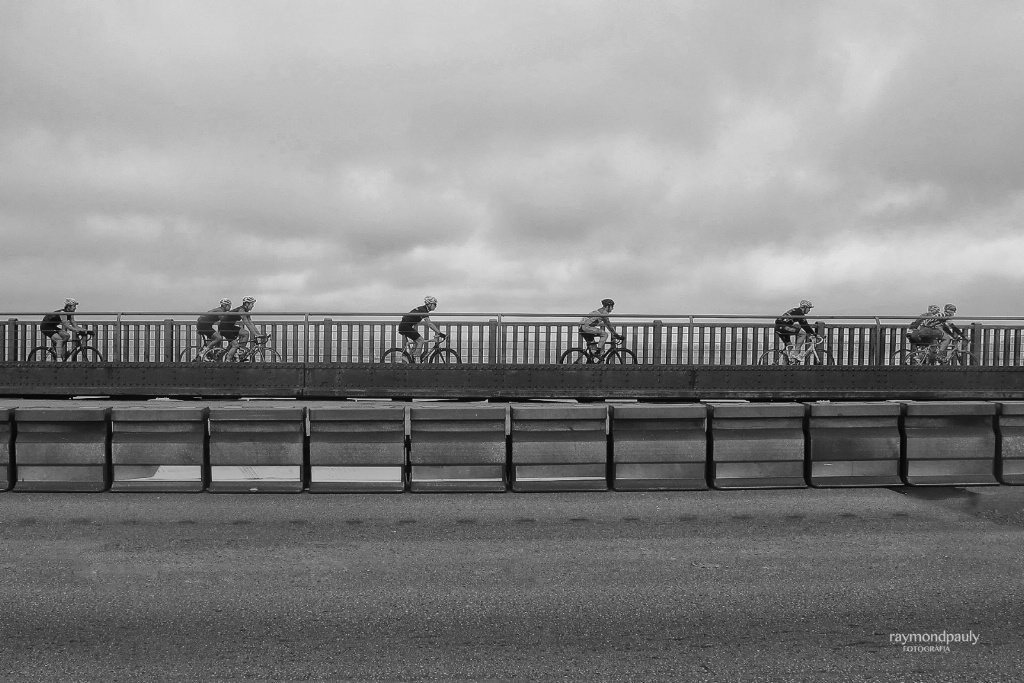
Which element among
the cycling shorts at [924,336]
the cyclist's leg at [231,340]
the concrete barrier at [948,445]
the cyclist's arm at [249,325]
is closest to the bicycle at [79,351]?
the cyclist's leg at [231,340]

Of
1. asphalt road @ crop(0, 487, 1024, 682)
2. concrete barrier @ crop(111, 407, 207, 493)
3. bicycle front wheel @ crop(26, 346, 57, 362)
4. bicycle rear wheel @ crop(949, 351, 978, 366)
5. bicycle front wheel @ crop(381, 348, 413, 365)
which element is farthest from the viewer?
bicycle rear wheel @ crop(949, 351, 978, 366)

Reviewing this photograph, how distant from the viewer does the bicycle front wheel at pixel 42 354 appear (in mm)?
17641

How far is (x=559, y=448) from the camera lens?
7617 millimetres

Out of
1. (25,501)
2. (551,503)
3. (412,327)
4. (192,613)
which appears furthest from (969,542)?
(412,327)

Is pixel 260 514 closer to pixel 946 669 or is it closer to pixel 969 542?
pixel 946 669

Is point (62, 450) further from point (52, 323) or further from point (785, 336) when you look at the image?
point (785, 336)

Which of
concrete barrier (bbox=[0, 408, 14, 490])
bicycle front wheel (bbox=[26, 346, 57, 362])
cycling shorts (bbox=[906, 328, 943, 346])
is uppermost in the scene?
cycling shorts (bbox=[906, 328, 943, 346])

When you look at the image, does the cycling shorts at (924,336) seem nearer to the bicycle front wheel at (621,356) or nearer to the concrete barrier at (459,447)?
the bicycle front wheel at (621,356)

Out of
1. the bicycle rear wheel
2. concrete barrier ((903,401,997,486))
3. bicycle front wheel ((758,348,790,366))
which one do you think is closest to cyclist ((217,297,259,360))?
bicycle front wheel ((758,348,790,366))

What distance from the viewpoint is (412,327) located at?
1703 cm

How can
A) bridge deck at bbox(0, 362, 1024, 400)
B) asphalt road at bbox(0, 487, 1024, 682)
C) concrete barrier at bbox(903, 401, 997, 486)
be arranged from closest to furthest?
asphalt road at bbox(0, 487, 1024, 682) < concrete barrier at bbox(903, 401, 997, 486) < bridge deck at bbox(0, 362, 1024, 400)

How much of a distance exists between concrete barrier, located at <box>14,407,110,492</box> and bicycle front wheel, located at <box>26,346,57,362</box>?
11.6 m

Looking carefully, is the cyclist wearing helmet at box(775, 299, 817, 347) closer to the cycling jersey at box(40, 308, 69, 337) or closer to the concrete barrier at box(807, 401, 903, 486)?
the concrete barrier at box(807, 401, 903, 486)

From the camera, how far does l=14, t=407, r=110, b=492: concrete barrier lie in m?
7.57
